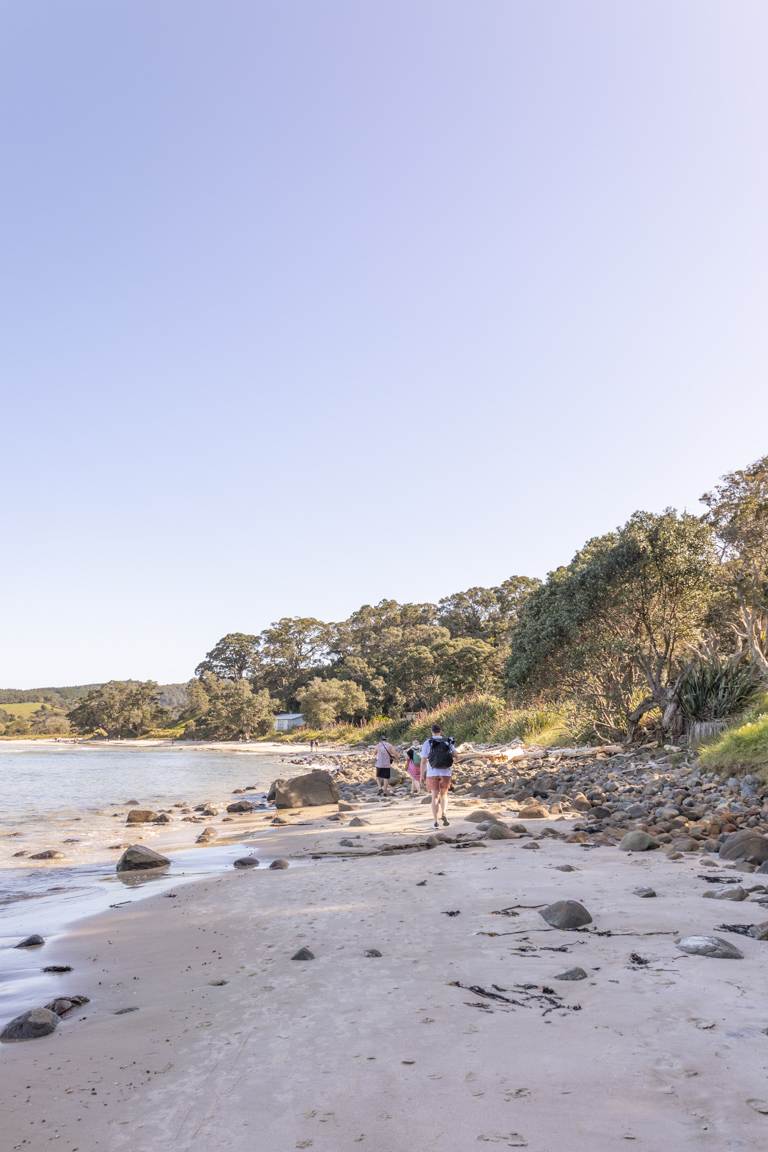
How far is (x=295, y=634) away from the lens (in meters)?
94.0

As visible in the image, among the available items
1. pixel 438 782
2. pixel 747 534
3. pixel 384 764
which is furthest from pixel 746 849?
pixel 747 534

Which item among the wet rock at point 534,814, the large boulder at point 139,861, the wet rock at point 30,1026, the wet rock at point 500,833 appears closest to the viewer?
the wet rock at point 30,1026

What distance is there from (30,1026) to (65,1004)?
18.4 inches

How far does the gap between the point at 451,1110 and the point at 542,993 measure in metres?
1.37

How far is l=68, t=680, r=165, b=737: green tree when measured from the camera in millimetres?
89750

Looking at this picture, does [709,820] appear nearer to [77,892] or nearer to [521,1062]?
[521,1062]

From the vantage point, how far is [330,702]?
2525 inches

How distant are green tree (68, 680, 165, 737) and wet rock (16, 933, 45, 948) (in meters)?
88.8

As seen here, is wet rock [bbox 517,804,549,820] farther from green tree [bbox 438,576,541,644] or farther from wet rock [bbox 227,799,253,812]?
green tree [bbox 438,576,541,644]

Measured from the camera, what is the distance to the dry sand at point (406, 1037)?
8.79 ft

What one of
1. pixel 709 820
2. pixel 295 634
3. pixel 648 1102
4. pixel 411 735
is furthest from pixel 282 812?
pixel 295 634

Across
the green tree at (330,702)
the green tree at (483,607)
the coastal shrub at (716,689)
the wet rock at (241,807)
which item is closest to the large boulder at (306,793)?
the wet rock at (241,807)

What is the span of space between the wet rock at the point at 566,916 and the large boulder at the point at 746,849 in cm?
275

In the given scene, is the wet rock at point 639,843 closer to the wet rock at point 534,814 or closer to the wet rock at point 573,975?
the wet rock at point 534,814
